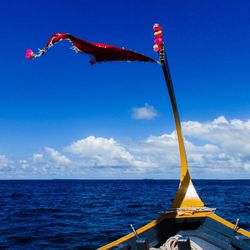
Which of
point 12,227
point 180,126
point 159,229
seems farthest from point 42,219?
point 180,126

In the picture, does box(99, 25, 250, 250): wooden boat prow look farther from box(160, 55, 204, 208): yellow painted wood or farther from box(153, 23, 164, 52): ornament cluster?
box(153, 23, 164, 52): ornament cluster

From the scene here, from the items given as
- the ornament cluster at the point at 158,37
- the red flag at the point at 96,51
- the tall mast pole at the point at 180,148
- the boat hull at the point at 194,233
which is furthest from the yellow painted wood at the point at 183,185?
the red flag at the point at 96,51

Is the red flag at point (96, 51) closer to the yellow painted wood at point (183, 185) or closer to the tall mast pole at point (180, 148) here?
the tall mast pole at point (180, 148)

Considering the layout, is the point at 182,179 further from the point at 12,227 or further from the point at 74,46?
the point at 12,227

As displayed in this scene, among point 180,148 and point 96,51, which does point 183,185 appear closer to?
point 180,148

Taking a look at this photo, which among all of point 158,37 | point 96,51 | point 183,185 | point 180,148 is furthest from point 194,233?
point 96,51

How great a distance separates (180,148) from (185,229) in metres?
2.90

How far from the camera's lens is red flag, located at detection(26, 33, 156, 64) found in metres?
5.91

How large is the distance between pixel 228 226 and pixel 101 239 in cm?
1282

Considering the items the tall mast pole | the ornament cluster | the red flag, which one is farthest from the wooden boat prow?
the red flag

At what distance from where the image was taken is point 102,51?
6.26 metres

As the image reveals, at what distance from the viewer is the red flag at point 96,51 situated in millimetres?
5910

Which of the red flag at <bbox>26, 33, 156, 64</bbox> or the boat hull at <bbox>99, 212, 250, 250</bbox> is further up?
the red flag at <bbox>26, 33, 156, 64</bbox>

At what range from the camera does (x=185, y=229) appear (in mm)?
11273
